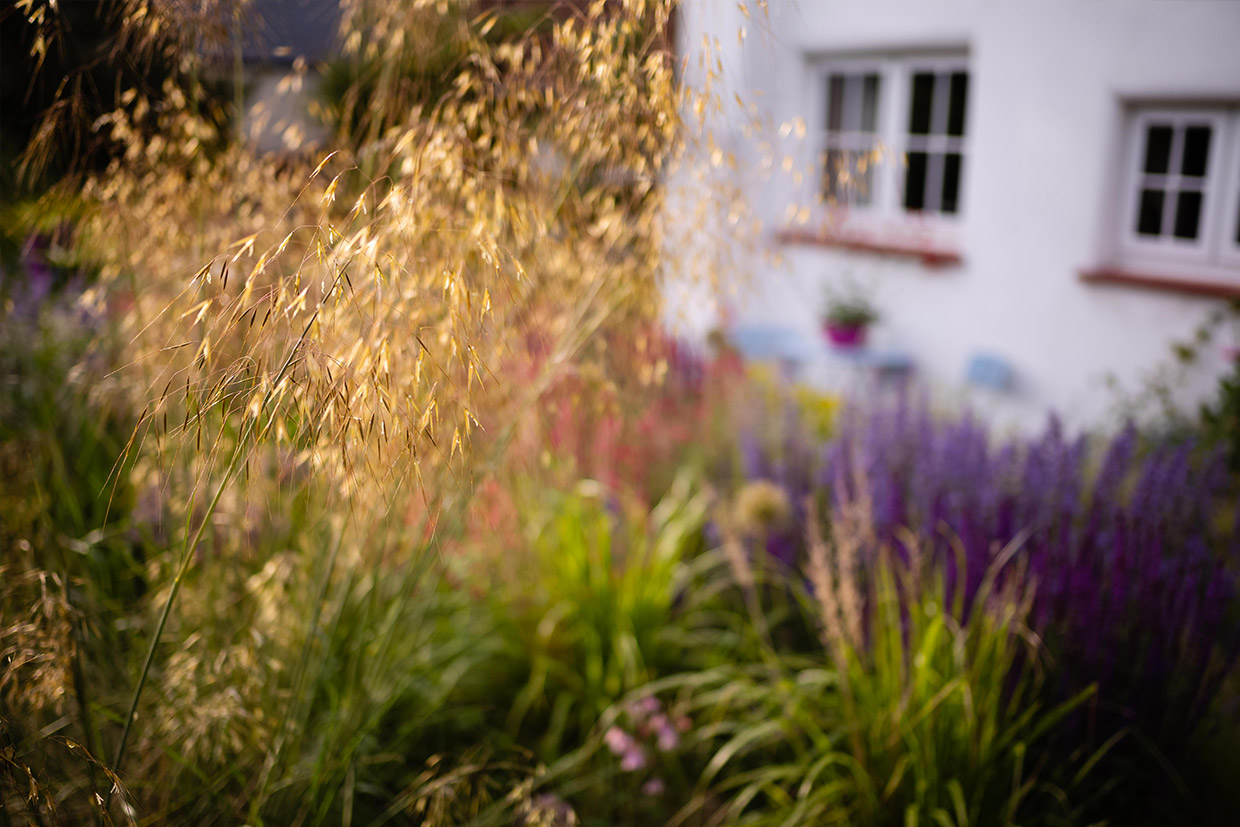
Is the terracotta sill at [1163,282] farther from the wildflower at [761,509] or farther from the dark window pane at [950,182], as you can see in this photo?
the wildflower at [761,509]

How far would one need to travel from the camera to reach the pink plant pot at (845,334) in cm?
519

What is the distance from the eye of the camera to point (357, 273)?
1.37 metres

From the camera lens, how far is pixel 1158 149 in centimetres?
425

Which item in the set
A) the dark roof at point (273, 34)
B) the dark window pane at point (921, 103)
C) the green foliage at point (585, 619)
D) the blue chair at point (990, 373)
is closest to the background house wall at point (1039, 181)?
the blue chair at point (990, 373)

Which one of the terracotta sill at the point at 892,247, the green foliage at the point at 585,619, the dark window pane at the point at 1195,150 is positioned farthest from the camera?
the terracotta sill at the point at 892,247

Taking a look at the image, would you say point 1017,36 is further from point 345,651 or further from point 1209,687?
point 345,651

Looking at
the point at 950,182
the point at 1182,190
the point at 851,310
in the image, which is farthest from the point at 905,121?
the point at 1182,190

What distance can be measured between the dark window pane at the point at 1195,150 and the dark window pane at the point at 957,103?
47.1 inches

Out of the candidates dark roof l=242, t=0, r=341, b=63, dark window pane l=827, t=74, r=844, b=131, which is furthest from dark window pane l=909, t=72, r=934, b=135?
dark roof l=242, t=0, r=341, b=63

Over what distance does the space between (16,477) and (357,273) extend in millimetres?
1289

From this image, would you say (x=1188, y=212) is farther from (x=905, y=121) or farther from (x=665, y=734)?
(x=665, y=734)

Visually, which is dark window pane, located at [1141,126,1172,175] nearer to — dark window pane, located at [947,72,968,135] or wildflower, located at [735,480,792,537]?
dark window pane, located at [947,72,968,135]

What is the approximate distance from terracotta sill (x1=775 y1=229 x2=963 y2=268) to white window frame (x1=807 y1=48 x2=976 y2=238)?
4.6 inches

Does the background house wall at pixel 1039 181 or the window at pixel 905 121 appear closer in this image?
the background house wall at pixel 1039 181
